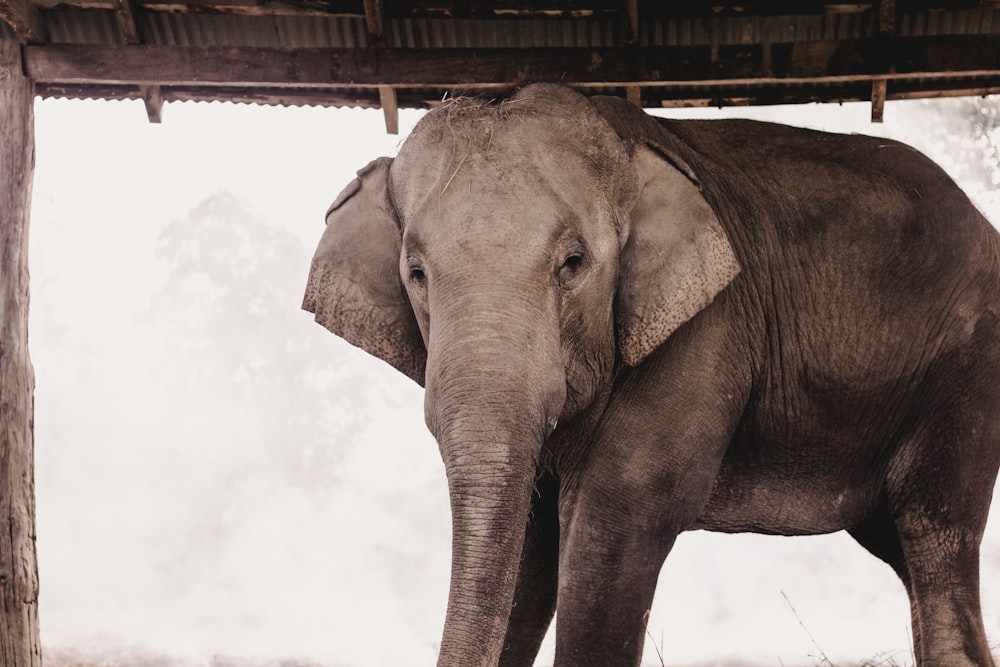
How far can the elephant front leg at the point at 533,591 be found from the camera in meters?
5.64

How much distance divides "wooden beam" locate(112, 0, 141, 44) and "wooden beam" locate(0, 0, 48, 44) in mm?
373

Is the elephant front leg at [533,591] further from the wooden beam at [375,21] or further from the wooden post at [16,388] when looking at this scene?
the wooden beam at [375,21]

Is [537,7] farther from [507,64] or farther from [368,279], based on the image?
[368,279]

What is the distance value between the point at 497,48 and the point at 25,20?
219cm

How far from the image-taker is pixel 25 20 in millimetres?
6887

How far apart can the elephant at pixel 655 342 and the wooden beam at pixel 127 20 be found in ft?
7.42

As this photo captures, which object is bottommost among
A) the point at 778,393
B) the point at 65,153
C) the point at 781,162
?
the point at 778,393

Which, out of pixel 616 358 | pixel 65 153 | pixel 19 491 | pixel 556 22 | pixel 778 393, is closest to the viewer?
pixel 616 358

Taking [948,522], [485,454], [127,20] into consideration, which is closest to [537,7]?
[127,20]

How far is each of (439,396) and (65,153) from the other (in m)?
12.9

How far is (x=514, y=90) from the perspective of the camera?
5125 millimetres

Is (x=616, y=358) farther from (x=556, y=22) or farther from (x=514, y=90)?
(x=556, y=22)

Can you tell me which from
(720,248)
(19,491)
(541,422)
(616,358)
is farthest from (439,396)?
(19,491)

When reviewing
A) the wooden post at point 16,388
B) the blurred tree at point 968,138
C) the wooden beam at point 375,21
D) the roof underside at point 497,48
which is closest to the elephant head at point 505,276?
the roof underside at point 497,48
